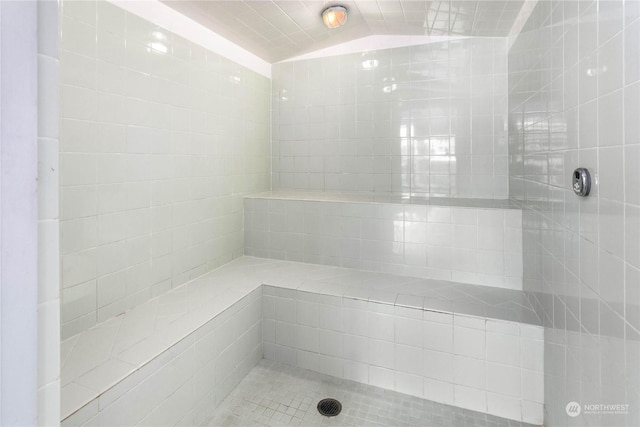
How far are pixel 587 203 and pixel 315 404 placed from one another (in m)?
1.73

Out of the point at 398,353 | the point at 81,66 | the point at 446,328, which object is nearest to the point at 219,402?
the point at 398,353

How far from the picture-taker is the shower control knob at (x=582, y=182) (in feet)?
3.90

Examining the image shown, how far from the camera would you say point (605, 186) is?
1.07 m

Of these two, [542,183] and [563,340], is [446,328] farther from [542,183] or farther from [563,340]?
[542,183]

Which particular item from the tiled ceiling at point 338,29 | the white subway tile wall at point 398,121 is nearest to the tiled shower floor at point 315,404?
the white subway tile wall at point 398,121

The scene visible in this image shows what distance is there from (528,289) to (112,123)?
2778 millimetres

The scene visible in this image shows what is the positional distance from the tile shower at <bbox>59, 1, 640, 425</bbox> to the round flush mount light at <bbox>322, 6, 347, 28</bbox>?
75cm

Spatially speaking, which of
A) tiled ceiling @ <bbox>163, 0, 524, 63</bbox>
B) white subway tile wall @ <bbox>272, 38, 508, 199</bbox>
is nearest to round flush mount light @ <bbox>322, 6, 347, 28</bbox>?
tiled ceiling @ <bbox>163, 0, 524, 63</bbox>

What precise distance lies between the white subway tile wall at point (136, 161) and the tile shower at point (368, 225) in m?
0.01

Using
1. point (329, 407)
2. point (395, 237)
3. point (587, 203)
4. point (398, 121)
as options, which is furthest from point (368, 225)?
point (587, 203)

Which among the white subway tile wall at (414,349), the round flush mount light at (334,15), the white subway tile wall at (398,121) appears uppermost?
the round flush mount light at (334,15)

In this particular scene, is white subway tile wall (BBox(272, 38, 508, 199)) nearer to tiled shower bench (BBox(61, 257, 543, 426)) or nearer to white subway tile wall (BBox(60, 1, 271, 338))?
white subway tile wall (BBox(60, 1, 271, 338))

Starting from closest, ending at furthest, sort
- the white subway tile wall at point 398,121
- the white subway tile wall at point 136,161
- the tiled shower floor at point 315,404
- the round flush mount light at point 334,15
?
the white subway tile wall at point 136,161 → the tiled shower floor at point 315,404 → the round flush mount light at point 334,15 → the white subway tile wall at point 398,121

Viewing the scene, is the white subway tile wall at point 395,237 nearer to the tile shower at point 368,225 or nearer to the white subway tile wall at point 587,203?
the tile shower at point 368,225
